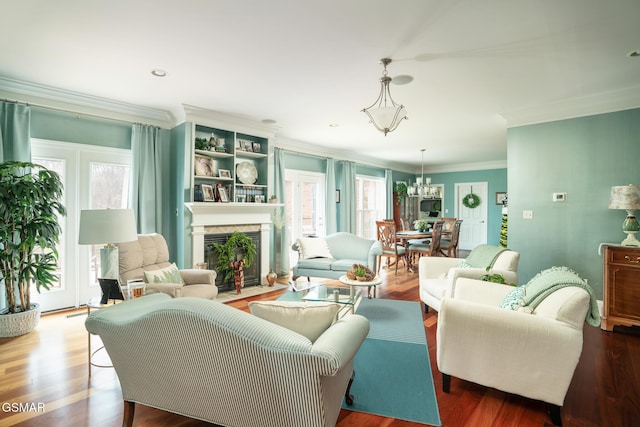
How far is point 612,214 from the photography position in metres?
3.60

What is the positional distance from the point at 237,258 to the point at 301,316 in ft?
11.3

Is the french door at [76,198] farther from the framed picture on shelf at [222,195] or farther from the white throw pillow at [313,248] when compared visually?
the white throw pillow at [313,248]

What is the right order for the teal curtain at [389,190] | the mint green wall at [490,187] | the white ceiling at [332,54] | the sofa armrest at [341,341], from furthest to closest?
the mint green wall at [490,187] < the teal curtain at [389,190] < the white ceiling at [332,54] < the sofa armrest at [341,341]

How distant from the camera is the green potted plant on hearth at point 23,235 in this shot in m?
2.87

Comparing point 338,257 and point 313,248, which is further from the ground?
point 313,248

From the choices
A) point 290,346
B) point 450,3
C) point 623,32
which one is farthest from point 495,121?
point 290,346

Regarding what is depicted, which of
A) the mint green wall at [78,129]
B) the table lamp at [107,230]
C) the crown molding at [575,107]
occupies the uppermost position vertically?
the crown molding at [575,107]

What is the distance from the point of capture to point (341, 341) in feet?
4.37

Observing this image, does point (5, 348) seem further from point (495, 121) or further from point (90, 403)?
point (495, 121)

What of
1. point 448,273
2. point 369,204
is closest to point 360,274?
point 448,273

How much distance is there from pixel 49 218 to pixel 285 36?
2.83m

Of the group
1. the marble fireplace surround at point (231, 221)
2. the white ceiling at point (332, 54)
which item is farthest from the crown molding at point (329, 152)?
the white ceiling at point (332, 54)
